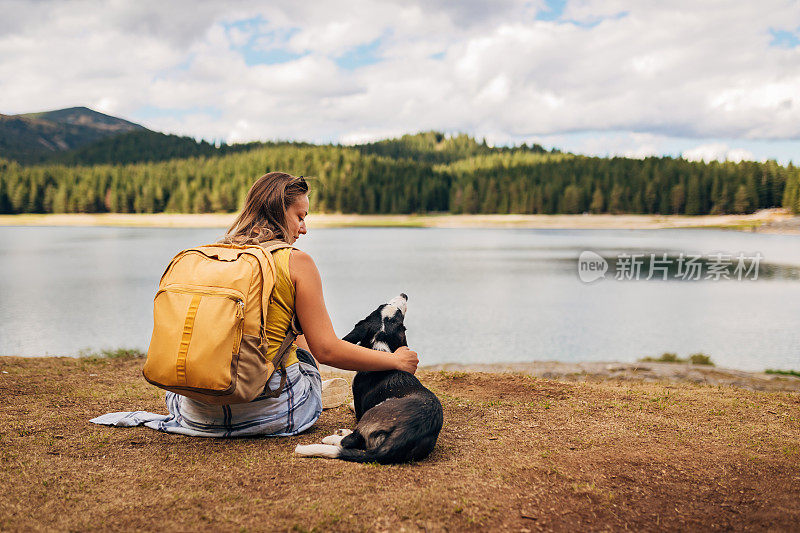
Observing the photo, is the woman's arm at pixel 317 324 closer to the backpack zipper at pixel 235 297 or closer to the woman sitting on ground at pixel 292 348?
the woman sitting on ground at pixel 292 348

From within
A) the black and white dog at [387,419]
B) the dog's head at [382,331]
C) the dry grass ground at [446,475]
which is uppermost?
the dog's head at [382,331]

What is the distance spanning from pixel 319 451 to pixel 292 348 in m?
0.74

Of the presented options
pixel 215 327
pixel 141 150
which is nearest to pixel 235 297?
pixel 215 327

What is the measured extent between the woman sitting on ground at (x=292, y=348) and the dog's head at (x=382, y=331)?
0.18m

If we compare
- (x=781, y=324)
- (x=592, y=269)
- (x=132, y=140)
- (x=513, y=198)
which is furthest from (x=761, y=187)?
(x=132, y=140)

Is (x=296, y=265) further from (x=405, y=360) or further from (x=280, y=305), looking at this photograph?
(x=405, y=360)

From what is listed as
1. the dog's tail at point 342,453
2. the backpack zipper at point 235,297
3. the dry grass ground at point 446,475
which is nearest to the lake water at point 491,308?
the dry grass ground at point 446,475

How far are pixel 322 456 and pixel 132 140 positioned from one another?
20645 centimetres

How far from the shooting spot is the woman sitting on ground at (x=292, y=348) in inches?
151

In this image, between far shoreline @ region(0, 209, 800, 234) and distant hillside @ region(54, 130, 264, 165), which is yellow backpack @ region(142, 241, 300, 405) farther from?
distant hillside @ region(54, 130, 264, 165)

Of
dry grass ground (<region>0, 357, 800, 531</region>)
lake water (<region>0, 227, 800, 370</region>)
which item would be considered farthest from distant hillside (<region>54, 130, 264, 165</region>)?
dry grass ground (<region>0, 357, 800, 531</region>)

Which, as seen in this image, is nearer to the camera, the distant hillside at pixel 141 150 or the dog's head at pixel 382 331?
the dog's head at pixel 382 331

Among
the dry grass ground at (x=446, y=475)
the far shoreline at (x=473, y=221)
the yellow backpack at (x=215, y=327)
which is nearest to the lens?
the dry grass ground at (x=446, y=475)

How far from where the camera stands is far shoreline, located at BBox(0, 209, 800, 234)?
3159 inches
